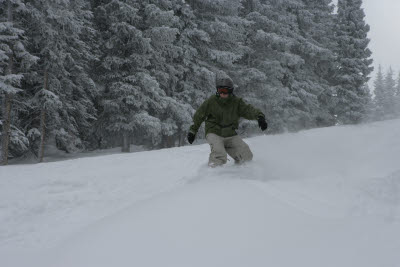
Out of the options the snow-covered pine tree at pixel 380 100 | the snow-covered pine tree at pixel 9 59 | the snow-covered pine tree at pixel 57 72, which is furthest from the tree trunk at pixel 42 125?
the snow-covered pine tree at pixel 380 100

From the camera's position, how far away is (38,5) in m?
13.1

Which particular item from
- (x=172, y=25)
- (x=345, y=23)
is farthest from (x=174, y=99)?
(x=345, y=23)

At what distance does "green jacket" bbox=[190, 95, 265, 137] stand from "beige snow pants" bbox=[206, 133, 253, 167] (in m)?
0.12

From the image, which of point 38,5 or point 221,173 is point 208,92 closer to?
point 38,5

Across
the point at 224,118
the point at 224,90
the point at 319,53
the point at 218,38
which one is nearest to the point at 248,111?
the point at 224,118

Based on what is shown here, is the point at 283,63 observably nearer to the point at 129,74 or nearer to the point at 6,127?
the point at 129,74

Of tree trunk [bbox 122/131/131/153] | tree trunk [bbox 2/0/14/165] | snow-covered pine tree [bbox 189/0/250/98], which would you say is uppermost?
snow-covered pine tree [bbox 189/0/250/98]

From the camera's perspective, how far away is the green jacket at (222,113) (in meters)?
5.86

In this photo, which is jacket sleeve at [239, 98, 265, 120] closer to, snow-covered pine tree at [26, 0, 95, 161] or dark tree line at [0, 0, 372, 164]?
dark tree line at [0, 0, 372, 164]

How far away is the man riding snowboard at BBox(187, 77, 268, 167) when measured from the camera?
18.8 feet

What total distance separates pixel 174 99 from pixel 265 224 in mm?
13786

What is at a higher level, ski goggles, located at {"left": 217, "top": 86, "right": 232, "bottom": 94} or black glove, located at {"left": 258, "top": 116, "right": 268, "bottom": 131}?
ski goggles, located at {"left": 217, "top": 86, "right": 232, "bottom": 94}

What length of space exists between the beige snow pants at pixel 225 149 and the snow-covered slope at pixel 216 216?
38 centimetres

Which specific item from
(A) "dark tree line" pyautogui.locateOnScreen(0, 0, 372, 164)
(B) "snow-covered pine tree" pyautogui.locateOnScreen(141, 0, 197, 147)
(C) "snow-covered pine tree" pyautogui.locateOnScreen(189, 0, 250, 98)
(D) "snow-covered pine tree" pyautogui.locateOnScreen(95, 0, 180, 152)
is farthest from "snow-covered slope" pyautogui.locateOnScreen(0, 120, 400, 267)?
(C) "snow-covered pine tree" pyautogui.locateOnScreen(189, 0, 250, 98)
